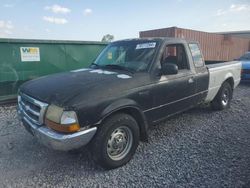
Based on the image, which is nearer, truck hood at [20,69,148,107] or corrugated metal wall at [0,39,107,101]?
truck hood at [20,69,148,107]

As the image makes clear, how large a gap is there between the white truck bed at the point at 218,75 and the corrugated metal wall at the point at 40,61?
15.1 feet

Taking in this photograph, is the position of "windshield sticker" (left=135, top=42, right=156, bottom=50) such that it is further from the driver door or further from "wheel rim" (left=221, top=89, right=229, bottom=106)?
"wheel rim" (left=221, top=89, right=229, bottom=106)

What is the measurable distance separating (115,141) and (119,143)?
9 centimetres

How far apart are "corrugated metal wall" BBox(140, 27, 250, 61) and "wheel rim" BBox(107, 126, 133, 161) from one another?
9884mm

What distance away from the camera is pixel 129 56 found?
3.65 meters

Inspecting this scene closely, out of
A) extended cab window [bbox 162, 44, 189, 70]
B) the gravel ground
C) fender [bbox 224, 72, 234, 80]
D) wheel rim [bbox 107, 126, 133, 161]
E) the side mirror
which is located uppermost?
extended cab window [bbox 162, 44, 189, 70]

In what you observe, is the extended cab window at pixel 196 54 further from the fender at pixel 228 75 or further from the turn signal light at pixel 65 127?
the turn signal light at pixel 65 127

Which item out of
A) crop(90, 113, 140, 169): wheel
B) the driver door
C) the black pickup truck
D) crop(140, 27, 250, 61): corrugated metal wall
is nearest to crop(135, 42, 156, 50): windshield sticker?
the black pickup truck

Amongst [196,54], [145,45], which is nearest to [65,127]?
[145,45]

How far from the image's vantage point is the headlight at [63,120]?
2357mm

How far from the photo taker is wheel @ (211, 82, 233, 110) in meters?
5.21

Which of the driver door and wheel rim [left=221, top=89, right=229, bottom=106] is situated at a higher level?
the driver door

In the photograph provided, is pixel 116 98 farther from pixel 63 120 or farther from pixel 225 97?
pixel 225 97

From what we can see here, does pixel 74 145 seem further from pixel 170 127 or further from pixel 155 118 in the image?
pixel 170 127
